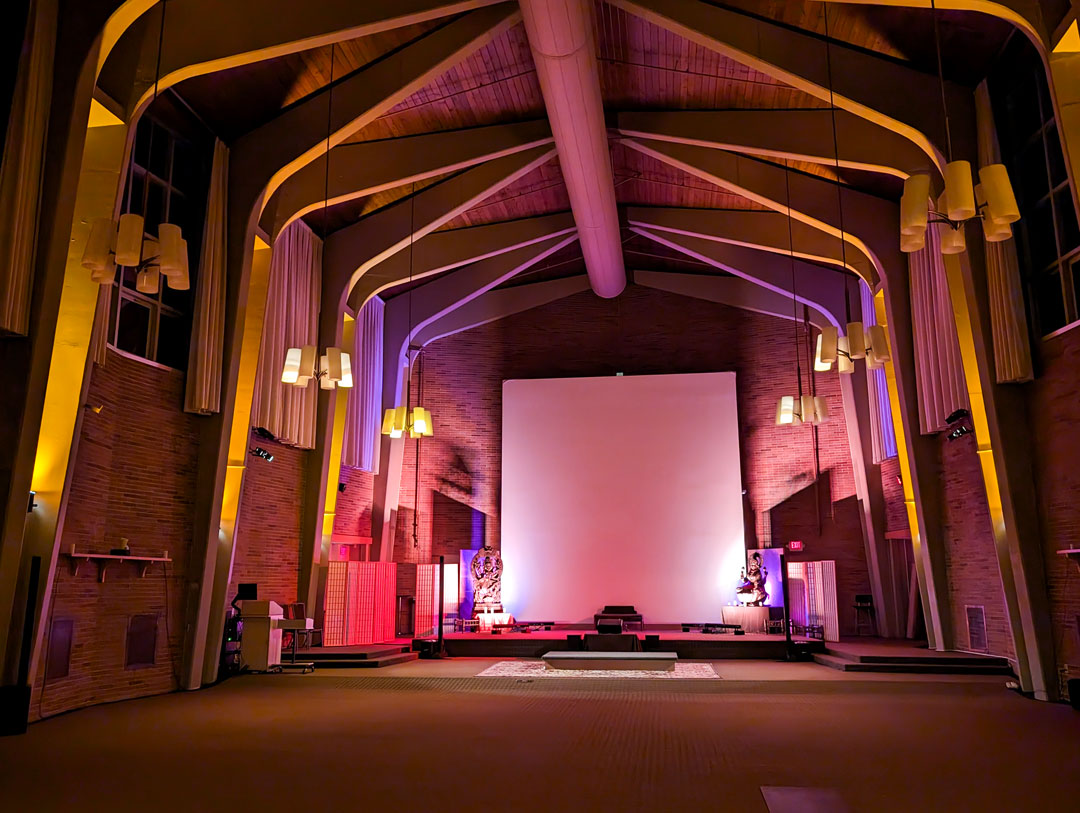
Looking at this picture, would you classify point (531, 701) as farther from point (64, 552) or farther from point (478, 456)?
point (478, 456)

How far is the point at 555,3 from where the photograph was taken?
7352 millimetres

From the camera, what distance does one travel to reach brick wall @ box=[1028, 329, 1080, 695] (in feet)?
26.1

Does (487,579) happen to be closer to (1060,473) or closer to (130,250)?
(1060,473)

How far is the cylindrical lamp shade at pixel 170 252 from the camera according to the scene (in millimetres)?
6012

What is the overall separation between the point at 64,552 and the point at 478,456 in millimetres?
9510

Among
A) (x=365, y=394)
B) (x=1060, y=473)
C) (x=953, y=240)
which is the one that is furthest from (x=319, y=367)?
(x=1060, y=473)

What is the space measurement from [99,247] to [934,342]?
927 centimetres

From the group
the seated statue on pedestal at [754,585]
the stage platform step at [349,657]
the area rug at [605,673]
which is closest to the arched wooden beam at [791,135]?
the area rug at [605,673]

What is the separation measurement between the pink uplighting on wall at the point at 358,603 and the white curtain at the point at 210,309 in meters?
4.07

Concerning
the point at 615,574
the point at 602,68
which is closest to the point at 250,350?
the point at 602,68

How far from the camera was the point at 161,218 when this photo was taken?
983 cm

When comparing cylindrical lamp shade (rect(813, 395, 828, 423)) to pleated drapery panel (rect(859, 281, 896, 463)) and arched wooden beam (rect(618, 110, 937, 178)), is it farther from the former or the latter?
arched wooden beam (rect(618, 110, 937, 178))

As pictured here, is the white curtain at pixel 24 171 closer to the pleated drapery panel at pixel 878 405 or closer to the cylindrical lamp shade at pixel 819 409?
the cylindrical lamp shade at pixel 819 409

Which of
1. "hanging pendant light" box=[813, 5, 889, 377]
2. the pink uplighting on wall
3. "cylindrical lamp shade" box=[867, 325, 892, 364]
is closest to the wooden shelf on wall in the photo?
the pink uplighting on wall
